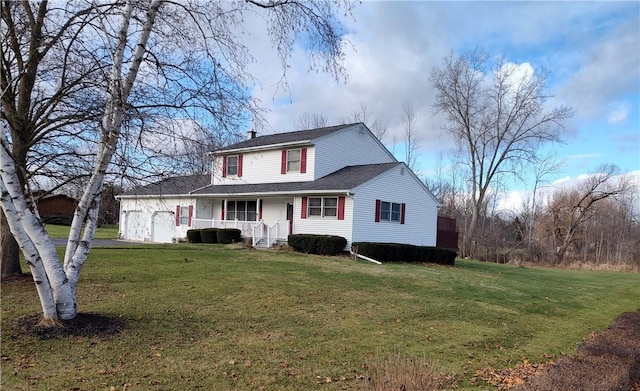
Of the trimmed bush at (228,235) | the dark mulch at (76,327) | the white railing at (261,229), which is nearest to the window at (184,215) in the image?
the white railing at (261,229)

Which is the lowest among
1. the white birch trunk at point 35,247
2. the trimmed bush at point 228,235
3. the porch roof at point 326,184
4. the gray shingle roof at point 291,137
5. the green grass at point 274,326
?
the green grass at point 274,326

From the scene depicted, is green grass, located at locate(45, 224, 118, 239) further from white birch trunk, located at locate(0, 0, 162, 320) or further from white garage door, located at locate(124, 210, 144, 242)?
white birch trunk, located at locate(0, 0, 162, 320)

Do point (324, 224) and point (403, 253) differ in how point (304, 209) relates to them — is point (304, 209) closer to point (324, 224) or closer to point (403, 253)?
point (324, 224)

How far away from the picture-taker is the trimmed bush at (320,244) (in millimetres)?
19578

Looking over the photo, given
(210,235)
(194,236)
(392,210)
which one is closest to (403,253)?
(392,210)

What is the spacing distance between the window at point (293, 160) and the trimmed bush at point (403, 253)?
234 inches

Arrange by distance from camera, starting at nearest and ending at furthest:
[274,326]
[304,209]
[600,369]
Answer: [600,369] → [274,326] → [304,209]

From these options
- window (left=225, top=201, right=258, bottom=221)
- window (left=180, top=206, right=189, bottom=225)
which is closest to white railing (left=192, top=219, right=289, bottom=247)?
window (left=225, top=201, right=258, bottom=221)

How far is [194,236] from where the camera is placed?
25.3 m

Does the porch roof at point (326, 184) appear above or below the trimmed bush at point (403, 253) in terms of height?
above

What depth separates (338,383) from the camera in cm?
516

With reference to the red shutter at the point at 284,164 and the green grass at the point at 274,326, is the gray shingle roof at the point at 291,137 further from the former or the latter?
the green grass at the point at 274,326

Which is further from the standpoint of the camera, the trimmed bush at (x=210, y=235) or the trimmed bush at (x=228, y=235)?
the trimmed bush at (x=210, y=235)

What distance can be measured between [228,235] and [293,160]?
520 cm
